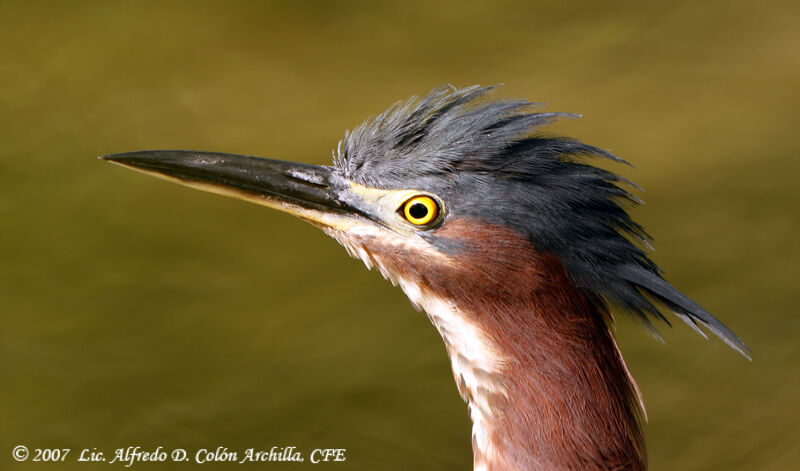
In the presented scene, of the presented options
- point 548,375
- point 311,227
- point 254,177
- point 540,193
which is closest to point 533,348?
point 548,375

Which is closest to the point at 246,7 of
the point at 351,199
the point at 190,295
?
the point at 190,295

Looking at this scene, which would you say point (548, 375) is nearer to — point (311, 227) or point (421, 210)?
point (421, 210)

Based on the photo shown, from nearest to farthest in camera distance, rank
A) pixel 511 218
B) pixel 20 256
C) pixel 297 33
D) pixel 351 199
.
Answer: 1. pixel 511 218
2. pixel 351 199
3. pixel 20 256
4. pixel 297 33

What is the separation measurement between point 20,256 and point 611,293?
6.78 feet

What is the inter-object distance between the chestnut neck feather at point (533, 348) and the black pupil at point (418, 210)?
4cm

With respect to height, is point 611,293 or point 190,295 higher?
point 190,295

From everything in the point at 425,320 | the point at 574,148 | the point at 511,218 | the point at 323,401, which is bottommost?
the point at 511,218

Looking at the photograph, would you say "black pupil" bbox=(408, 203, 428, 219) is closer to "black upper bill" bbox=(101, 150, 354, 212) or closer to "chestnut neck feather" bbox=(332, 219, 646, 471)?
"chestnut neck feather" bbox=(332, 219, 646, 471)

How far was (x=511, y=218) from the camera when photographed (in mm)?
1358

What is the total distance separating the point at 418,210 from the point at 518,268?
0.57ft

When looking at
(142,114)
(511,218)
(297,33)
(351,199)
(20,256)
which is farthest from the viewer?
(297,33)

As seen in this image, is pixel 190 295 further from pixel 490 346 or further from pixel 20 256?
pixel 490 346

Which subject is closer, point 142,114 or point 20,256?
point 20,256

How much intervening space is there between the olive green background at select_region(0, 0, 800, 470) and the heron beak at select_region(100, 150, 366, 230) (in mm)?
1184
